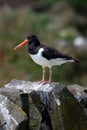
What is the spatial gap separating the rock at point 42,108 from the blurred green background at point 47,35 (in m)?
9.36

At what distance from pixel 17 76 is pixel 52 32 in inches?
372

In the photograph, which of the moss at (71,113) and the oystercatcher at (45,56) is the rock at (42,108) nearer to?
the moss at (71,113)

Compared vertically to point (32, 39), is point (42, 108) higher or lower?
lower

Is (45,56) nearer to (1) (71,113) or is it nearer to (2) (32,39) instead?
(2) (32,39)

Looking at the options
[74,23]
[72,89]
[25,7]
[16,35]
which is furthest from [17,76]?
[25,7]

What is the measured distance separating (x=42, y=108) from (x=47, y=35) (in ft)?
70.4

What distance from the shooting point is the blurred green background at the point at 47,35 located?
3334 centimetres

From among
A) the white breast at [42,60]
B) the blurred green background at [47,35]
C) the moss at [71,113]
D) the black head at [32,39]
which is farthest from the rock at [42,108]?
the blurred green background at [47,35]

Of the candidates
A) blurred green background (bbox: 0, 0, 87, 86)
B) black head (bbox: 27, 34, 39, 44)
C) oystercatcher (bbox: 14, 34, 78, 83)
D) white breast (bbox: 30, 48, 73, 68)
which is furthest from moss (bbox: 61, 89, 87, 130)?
blurred green background (bbox: 0, 0, 87, 86)

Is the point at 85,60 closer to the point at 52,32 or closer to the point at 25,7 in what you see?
the point at 52,32

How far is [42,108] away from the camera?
1731cm

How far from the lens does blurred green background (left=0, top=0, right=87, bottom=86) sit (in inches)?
1313

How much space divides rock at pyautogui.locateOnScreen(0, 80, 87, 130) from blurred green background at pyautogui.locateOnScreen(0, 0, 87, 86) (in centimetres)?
936

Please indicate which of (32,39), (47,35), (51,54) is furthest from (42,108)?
(47,35)
